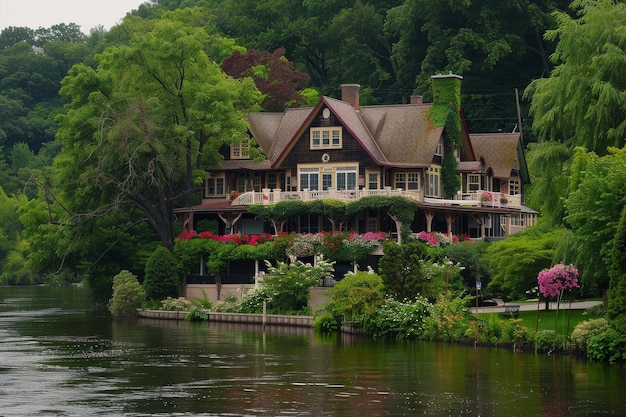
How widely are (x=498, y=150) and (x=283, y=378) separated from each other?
45125mm

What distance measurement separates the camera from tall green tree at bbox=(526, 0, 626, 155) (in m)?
59.6

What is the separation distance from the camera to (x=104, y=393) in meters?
42.4

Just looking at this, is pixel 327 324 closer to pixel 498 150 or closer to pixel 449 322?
pixel 449 322

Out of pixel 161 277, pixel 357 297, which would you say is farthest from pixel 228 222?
pixel 357 297

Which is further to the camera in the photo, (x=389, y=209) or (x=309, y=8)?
(x=309, y=8)

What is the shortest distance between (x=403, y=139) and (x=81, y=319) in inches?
877

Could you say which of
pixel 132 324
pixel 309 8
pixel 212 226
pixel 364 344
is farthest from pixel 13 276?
pixel 364 344

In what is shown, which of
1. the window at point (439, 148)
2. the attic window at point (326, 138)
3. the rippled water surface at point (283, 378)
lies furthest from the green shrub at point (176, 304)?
the window at point (439, 148)

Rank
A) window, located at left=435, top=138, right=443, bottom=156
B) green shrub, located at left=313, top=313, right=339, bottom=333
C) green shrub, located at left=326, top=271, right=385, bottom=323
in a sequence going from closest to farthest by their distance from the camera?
green shrub, located at left=326, top=271, right=385, bottom=323
green shrub, located at left=313, top=313, right=339, bottom=333
window, located at left=435, top=138, right=443, bottom=156

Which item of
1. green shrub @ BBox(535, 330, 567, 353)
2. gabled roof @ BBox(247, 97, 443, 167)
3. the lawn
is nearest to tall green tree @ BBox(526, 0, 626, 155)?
the lawn

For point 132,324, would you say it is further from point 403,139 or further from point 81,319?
point 403,139

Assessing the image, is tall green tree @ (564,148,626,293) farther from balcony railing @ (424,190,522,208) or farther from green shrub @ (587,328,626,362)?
balcony railing @ (424,190,522,208)

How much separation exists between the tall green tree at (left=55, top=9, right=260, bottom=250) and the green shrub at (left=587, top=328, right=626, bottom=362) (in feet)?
121

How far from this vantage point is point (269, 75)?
9912cm
